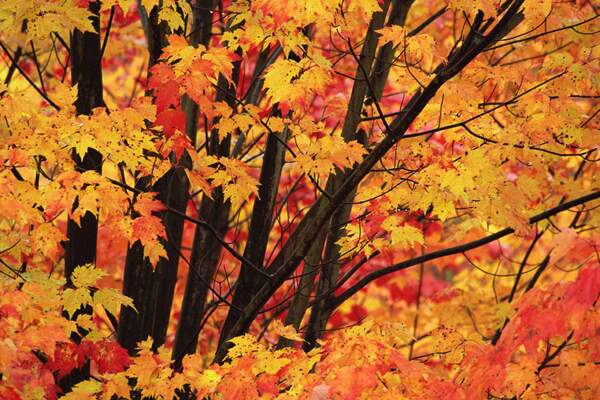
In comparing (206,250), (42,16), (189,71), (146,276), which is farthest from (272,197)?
(42,16)

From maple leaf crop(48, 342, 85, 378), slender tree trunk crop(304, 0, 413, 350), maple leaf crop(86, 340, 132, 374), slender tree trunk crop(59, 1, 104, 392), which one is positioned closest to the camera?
maple leaf crop(48, 342, 85, 378)

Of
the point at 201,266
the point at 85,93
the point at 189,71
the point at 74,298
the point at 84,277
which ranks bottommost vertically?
the point at 74,298

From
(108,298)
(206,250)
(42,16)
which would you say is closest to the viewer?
(42,16)

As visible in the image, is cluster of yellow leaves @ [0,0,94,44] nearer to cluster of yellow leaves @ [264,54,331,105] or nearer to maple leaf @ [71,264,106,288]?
→ cluster of yellow leaves @ [264,54,331,105]

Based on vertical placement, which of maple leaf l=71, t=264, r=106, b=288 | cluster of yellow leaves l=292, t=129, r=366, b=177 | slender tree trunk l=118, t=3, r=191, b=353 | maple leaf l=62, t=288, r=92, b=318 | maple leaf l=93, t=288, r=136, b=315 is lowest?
maple leaf l=62, t=288, r=92, b=318

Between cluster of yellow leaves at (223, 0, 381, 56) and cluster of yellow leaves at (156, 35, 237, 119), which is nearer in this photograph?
cluster of yellow leaves at (223, 0, 381, 56)

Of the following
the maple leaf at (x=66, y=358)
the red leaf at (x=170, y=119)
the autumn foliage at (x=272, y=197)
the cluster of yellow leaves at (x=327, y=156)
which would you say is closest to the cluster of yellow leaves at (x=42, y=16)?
the autumn foliage at (x=272, y=197)

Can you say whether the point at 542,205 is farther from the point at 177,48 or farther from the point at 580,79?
the point at 177,48

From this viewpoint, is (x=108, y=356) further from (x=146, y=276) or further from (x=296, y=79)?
(x=296, y=79)

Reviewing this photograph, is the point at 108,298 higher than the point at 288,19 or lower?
lower

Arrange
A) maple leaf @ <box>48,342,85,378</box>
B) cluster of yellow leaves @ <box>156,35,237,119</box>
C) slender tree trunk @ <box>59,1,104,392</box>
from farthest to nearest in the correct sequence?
slender tree trunk @ <box>59,1,104,392</box> < maple leaf @ <box>48,342,85,378</box> < cluster of yellow leaves @ <box>156,35,237,119</box>

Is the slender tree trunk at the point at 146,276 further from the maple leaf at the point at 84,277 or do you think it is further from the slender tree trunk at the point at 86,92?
the maple leaf at the point at 84,277

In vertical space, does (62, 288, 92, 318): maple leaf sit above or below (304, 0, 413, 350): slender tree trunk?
below

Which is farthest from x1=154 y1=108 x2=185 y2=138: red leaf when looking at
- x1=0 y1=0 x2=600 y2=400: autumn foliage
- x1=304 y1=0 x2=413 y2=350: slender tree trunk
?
x1=304 y1=0 x2=413 y2=350: slender tree trunk
